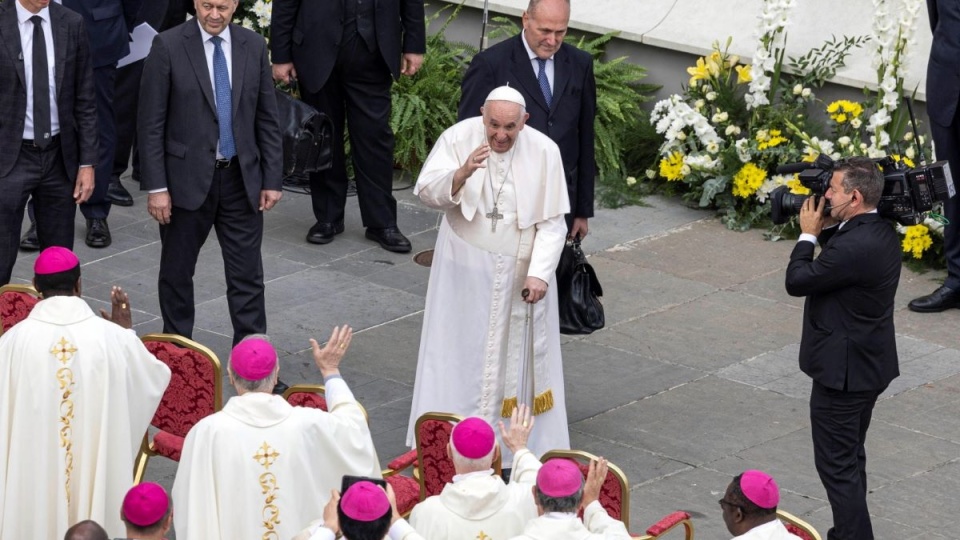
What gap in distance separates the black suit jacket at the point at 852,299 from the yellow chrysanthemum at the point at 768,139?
16.0ft

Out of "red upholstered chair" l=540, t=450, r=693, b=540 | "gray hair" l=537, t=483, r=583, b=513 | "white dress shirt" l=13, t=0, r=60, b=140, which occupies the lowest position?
"red upholstered chair" l=540, t=450, r=693, b=540

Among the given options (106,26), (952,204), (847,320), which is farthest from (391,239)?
(847,320)

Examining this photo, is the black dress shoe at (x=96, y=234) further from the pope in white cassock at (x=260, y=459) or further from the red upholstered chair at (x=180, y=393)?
the pope in white cassock at (x=260, y=459)

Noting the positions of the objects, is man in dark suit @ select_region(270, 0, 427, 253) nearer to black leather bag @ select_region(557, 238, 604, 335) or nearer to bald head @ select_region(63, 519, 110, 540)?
black leather bag @ select_region(557, 238, 604, 335)

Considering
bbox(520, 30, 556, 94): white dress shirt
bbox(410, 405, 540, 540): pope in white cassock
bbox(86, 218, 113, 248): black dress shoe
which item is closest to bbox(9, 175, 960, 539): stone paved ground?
A: bbox(86, 218, 113, 248): black dress shoe

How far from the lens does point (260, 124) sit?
9062mm

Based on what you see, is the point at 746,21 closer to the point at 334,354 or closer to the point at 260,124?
the point at 260,124

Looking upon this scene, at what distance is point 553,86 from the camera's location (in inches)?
356

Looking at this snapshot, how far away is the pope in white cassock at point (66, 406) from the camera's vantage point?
701 centimetres

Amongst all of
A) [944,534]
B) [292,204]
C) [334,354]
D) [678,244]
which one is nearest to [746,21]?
[678,244]

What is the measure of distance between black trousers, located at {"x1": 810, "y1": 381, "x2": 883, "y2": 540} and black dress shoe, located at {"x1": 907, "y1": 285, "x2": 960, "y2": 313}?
3384mm

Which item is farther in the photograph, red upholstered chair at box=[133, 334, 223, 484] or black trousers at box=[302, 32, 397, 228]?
black trousers at box=[302, 32, 397, 228]

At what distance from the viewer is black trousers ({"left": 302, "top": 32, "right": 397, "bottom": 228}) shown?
1131 centimetres

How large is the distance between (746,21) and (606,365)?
4.25 m
